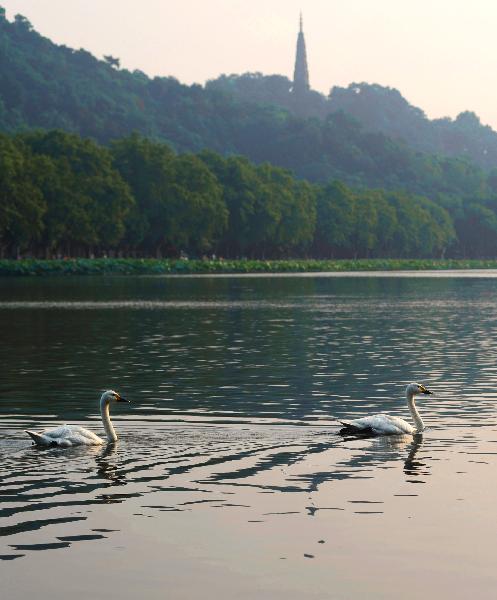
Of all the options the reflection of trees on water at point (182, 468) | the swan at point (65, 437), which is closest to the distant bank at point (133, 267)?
the reflection of trees on water at point (182, 468)

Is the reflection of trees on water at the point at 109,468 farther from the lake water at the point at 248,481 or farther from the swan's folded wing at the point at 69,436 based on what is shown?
the swan's folded wing at the point at 69,436

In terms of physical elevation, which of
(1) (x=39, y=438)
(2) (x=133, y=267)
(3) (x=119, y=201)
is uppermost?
(3) (x=119, y=201)

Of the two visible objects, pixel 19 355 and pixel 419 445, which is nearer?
pixel 419 445

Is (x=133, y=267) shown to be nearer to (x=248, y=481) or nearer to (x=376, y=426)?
(x=376, y=426)

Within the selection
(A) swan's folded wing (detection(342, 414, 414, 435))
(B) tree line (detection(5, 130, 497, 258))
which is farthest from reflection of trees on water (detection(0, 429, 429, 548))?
(B) tree line (detection(5, 130, 497, 258))

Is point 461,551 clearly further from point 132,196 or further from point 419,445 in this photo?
point 132,196

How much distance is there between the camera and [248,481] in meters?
19.2

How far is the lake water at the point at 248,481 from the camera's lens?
14.3 metres

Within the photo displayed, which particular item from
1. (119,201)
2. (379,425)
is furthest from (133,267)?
(379,425)

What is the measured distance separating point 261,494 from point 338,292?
8661 centimetres

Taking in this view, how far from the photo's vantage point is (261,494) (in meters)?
18.3

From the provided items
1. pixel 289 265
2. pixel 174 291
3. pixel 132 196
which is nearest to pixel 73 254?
pixel 132 196

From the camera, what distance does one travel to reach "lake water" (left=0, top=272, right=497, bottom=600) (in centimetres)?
1428

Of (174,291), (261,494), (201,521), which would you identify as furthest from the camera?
(174,291)
